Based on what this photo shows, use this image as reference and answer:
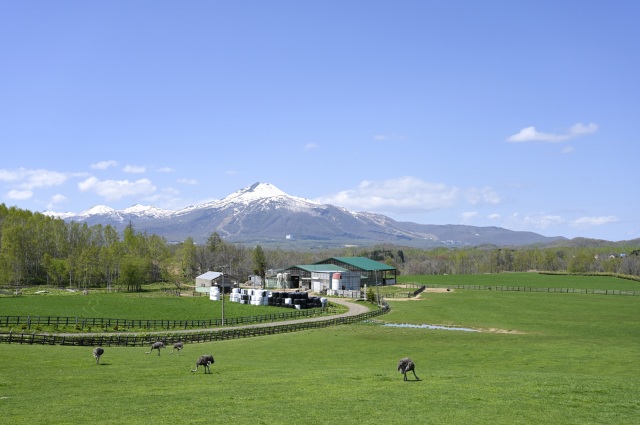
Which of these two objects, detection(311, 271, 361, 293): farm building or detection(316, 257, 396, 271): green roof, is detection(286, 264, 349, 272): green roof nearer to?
detection(311, 271, 361, 293): farm building

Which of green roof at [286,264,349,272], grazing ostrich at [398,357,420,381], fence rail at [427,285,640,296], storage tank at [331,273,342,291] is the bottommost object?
fence rail at [427,285,640,296]

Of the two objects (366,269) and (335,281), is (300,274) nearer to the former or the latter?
(335,281)

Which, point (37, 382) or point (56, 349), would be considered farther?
point (56, 349)

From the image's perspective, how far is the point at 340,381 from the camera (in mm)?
27953

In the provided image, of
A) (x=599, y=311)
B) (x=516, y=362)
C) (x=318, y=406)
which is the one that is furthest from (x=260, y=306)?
(x=318, y=406)

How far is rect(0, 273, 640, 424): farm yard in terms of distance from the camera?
67.1 ft

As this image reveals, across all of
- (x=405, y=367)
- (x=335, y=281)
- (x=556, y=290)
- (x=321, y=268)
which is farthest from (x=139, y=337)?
(x=556, y=290)

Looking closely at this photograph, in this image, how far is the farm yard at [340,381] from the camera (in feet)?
67.1

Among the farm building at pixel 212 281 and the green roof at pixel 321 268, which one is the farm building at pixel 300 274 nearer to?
the green roof at pixel 321 268

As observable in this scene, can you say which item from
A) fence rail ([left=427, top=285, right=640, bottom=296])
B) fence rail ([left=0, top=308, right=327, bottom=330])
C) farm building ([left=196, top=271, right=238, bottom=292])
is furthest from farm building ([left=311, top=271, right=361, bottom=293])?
fence rail ([left=0, top=308, right=327, bottom=330])

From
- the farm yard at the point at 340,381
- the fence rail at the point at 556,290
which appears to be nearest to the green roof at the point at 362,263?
the fence rail at the point at 556,290

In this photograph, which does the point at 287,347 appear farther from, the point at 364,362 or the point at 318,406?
the point at 318,406

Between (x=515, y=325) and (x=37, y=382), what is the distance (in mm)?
58425

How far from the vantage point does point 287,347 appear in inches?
1932
